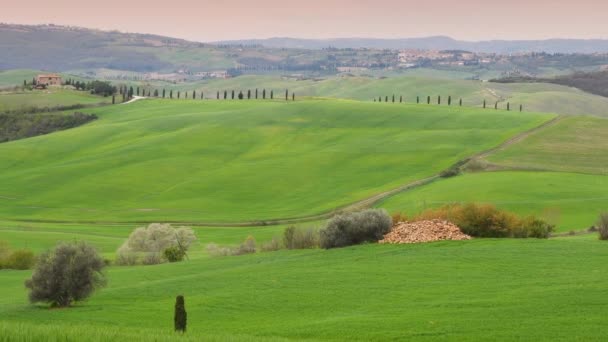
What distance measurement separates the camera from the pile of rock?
2197 inches

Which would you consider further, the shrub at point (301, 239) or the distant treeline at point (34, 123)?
the distant treeline at point (34, 123)

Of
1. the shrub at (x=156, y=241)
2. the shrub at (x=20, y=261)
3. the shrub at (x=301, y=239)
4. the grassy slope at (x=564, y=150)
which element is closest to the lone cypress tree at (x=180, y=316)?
the shrub at (x=301, y=239)

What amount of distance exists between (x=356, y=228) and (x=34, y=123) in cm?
12555

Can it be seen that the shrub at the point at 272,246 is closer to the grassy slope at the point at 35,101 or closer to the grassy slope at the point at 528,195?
the grassy slope at the point at 528,195

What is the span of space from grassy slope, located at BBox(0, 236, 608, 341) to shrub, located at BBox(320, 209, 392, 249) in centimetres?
200

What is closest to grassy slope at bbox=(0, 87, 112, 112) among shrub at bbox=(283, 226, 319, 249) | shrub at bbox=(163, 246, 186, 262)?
shrub at bbox=(163, 246, 186, 262)

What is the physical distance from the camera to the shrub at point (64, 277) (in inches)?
1697

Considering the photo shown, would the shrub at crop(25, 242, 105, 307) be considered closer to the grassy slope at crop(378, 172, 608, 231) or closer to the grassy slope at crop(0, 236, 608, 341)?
the grassy slope at crop(0, 236, 608, 341)

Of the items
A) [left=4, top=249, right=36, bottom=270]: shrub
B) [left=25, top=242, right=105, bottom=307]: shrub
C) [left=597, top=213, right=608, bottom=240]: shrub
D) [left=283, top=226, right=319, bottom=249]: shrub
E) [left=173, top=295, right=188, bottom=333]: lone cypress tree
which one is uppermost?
[left=173, top=295, right=188, bottom=333]: lone cypress tree

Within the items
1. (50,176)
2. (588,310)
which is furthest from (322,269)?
(50,176)

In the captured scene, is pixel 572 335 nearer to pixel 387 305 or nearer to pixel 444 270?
pixel 387 305

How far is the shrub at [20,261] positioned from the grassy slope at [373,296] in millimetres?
8403

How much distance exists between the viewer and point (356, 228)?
57.8 meters

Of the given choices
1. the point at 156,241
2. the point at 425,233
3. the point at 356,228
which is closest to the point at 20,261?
the point at 156,241
